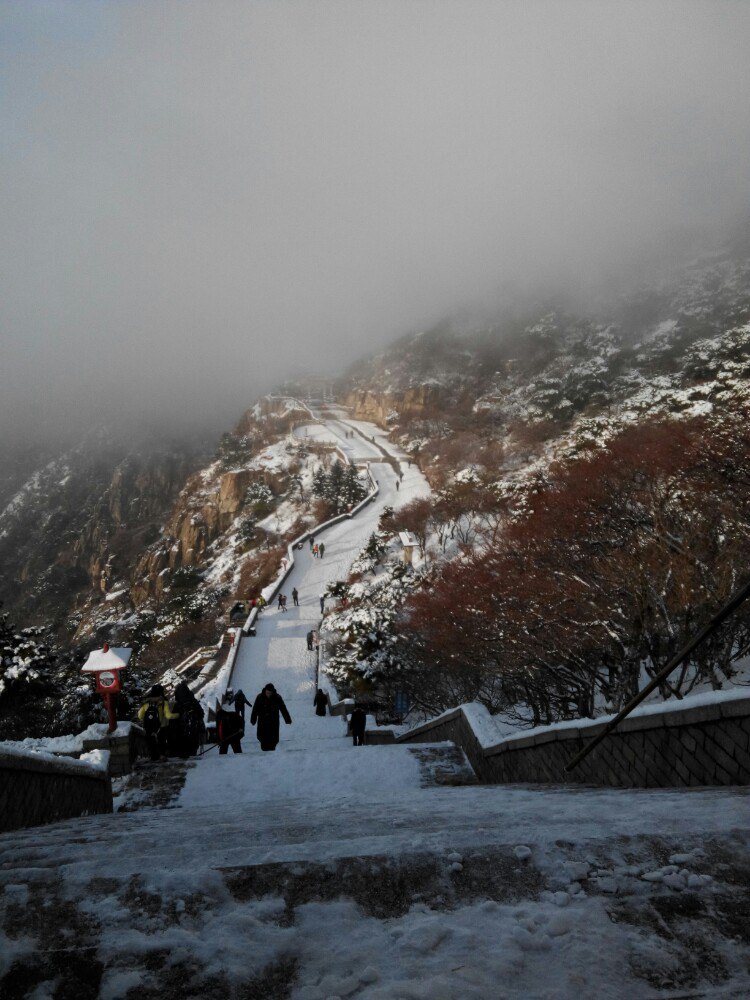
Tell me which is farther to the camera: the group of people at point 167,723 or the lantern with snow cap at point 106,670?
the group of people at point 167,723

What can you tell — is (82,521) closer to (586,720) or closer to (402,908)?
(586,720)

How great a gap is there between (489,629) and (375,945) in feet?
40.8

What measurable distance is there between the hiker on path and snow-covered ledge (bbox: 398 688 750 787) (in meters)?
5.47

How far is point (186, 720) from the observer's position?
33.6 ft

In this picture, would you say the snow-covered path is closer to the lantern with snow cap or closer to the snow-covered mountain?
the snow-covered mountain

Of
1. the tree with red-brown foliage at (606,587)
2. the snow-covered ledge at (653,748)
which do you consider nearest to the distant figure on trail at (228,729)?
the snow-covered ledge at (653,748)

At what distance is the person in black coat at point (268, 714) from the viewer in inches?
368

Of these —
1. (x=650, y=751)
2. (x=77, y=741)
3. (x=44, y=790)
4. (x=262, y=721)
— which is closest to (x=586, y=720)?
(x=650, y=751)

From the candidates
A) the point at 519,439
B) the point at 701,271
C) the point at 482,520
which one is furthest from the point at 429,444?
the point at 701,271

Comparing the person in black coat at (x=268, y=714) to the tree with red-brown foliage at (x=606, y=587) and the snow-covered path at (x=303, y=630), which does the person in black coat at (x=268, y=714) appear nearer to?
the snow-covered path at (x=303, y=630)

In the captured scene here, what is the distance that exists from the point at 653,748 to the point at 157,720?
8.05m

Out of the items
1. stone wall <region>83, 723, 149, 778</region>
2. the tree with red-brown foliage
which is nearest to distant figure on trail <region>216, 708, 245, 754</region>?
stone wall <region>83, 723, 149, 778</region>

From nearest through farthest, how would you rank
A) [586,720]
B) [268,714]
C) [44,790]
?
[44,790] → [586,720] → [268,714]

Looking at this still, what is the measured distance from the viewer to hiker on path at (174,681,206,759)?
10.1 meters
